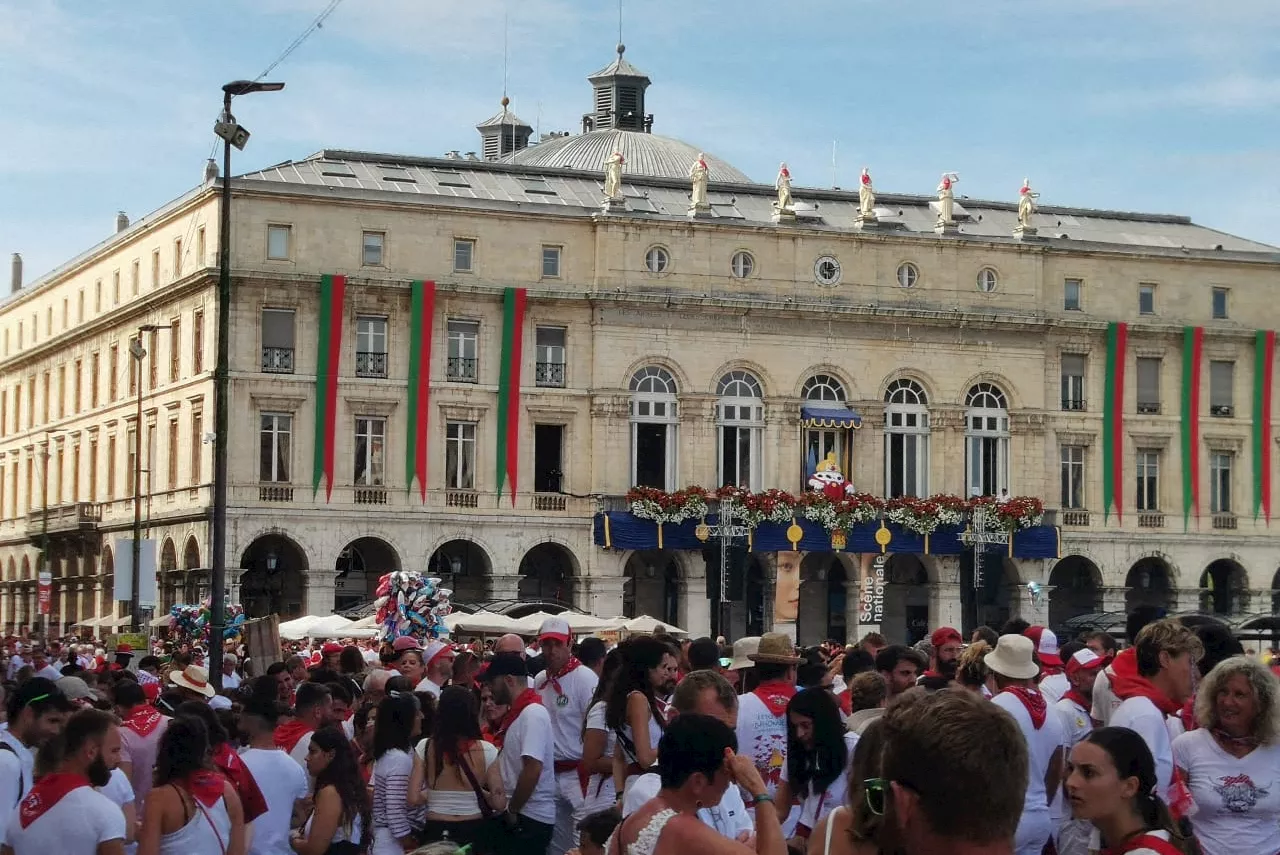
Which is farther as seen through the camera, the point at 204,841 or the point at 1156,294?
the point at 1156,294

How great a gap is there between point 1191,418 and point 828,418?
11176 mm

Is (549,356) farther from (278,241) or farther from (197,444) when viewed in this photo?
(197,444)

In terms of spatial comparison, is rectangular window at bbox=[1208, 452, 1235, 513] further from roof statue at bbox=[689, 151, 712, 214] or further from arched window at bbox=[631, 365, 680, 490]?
roof statue at bbox=[689, 151, 712, 214]

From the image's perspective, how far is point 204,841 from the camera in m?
9.95

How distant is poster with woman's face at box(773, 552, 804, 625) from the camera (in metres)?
56.2

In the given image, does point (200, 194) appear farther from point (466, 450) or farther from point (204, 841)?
point (204, 841)

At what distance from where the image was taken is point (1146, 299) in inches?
2450

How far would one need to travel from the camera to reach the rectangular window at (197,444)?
55.5 meters

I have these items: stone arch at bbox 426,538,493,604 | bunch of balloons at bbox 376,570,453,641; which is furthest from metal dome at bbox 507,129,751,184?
bunch of balloons at bbox 376,570,453,641

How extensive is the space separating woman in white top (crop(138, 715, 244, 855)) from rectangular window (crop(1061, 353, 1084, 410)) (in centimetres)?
5274

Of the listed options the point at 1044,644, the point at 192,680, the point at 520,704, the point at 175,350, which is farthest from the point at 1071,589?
the point at 520,704

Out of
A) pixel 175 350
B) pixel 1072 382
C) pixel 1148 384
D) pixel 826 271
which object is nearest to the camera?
pixel 175 350

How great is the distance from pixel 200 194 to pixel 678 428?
44.4 ft

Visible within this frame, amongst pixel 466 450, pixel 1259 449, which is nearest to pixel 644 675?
pixel 466 450
